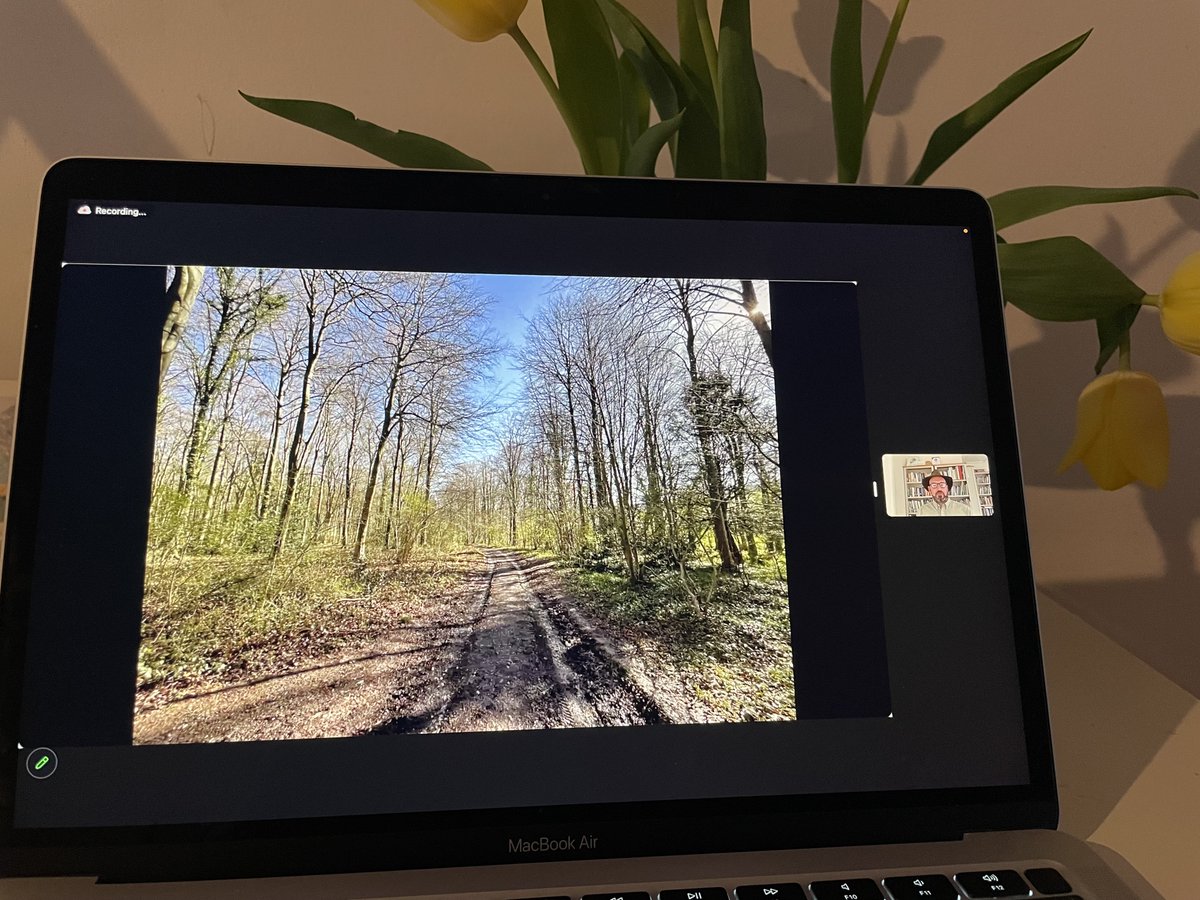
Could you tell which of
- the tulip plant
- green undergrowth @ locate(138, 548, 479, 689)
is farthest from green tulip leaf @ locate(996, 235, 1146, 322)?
green undergrowth @ locate(138, 548, 479, 689)

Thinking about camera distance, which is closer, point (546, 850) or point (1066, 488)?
point (546, 850)

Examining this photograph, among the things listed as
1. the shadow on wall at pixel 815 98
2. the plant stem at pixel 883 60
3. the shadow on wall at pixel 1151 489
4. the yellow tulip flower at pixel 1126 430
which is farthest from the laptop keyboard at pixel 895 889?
the shadow on wall at pixel 815 98

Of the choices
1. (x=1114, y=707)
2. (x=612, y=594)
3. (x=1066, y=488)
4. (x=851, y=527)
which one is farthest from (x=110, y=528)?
(x=1066, y=488)

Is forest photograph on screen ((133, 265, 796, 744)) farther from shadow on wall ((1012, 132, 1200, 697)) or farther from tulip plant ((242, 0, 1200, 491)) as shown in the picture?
shadow on wall ((1012, 132, 1200, 697))

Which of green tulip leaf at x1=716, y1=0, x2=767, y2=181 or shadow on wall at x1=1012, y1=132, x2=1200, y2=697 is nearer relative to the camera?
green tulip leaf at x1=716, y1=0, x2=767, y2=181

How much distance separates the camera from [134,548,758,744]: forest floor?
40 cm

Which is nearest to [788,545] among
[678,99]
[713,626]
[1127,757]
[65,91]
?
[713,626]

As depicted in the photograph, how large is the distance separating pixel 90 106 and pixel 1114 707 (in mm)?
975

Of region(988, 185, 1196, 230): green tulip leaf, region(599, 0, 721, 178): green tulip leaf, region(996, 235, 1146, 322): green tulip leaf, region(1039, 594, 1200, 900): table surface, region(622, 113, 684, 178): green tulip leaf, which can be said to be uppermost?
region(599, 0, 721, 178): green tulip leaf

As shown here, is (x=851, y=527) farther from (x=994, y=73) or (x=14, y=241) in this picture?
(x=14, y=241)

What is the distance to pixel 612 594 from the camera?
0.44 m

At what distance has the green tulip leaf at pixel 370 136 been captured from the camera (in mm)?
561

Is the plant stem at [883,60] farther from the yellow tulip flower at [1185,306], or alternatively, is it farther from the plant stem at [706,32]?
the yellow tulip flower at [1185,306]

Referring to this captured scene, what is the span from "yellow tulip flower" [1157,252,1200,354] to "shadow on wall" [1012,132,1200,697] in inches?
8.7
